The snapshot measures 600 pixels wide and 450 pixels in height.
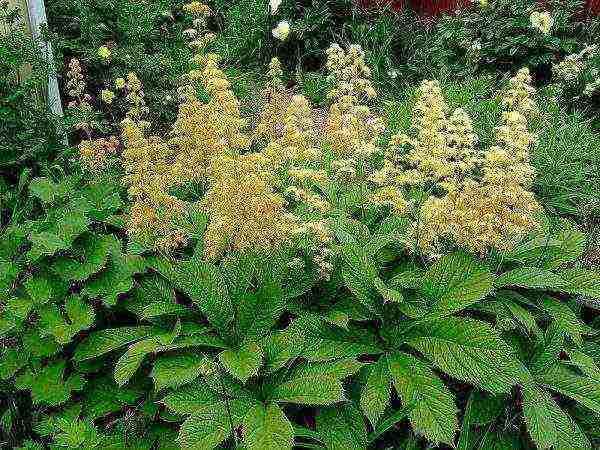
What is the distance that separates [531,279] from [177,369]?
1616 millimetres

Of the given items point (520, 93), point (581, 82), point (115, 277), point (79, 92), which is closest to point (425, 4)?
point (581, 82)

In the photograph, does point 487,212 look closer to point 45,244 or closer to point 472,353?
point 472,353

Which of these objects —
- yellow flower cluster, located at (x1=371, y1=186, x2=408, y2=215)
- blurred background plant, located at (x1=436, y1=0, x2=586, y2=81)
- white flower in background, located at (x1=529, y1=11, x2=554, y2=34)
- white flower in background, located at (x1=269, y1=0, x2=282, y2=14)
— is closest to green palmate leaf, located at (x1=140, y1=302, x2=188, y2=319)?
yellow flower cluster, located at (x1=371, y1=186, x2=408, y2=215)

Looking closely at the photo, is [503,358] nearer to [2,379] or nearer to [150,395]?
[150,395]

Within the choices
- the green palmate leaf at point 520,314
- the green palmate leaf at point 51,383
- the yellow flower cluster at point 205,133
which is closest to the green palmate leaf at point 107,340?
the green palmate leaf at point 51,383

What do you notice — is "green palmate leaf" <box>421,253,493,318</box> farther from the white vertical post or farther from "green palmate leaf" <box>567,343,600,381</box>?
the white vertical post

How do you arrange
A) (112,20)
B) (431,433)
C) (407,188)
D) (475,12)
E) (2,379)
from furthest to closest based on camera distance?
1. (475,12)
2. (112,20)
3. (407,188)
4. (2,379)
5. (431,433)

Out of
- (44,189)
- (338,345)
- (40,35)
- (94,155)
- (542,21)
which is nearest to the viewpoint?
(338,345)

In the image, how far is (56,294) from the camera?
321 centimetres

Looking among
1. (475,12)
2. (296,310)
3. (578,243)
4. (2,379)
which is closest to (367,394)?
(296,310)

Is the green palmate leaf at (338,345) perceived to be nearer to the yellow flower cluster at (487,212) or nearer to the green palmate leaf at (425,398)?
the green palmate leaf at (425,398)

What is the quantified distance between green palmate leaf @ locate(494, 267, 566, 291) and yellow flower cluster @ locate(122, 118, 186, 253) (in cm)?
149

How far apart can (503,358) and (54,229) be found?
6.73 ft

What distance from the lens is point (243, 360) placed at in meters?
2.92
